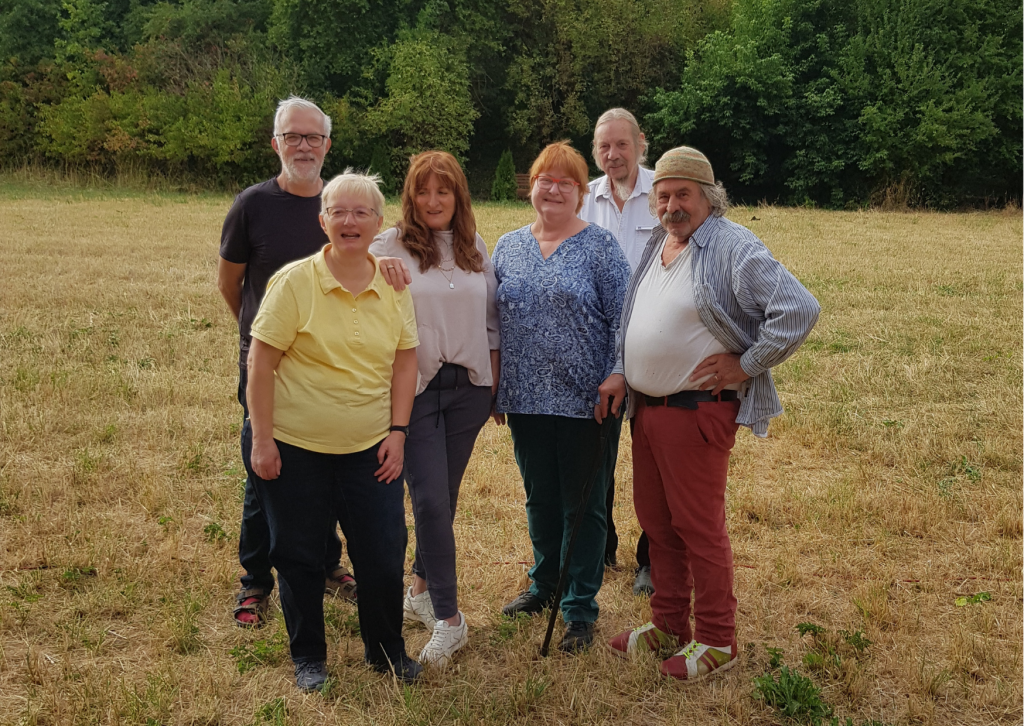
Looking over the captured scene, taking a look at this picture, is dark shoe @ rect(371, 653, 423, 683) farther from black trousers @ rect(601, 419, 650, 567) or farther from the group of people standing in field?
black trousers @ rect(601, 419, 650, 567)

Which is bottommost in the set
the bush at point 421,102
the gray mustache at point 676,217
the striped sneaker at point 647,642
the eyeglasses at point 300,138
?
the striped sneaker at point 647,642

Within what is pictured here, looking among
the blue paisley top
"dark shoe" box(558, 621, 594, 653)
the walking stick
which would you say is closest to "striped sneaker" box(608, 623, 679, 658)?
"dark shoe" box(558, 621, 594, 653)

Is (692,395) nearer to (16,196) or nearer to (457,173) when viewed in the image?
(457,173)

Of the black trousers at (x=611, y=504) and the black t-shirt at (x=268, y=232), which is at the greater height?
the black t-shirt at (x=268, y=232)

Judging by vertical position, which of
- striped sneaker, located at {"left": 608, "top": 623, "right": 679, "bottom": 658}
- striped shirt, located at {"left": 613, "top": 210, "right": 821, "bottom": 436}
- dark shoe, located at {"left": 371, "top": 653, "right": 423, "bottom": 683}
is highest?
striped shirt, located at {"left": 613, "top": 210, "right": 821, "bottom": 436}

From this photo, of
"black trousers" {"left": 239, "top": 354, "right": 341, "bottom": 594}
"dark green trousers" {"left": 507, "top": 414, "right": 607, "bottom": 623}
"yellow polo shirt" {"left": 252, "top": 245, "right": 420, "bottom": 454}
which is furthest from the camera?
"black trousers" {"left": 239, "top": 354, "right": 341, "bottom": 594}

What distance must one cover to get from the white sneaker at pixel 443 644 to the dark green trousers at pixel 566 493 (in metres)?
0.47

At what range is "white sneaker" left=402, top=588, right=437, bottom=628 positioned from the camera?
4.11 metres

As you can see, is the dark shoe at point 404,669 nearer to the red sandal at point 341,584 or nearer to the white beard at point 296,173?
the red sandal at point 341,584

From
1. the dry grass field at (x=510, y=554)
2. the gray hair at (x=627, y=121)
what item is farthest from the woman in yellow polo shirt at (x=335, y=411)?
the gray hair at (x=627, y=121)

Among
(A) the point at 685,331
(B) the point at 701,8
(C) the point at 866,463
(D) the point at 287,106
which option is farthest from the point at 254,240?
(B) the point at 701,8

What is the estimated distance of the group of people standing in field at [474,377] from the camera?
3.30 m

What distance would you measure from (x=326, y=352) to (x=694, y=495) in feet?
4.91

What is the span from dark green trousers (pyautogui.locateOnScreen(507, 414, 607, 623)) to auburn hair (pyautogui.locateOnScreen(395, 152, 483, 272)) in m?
0.74
